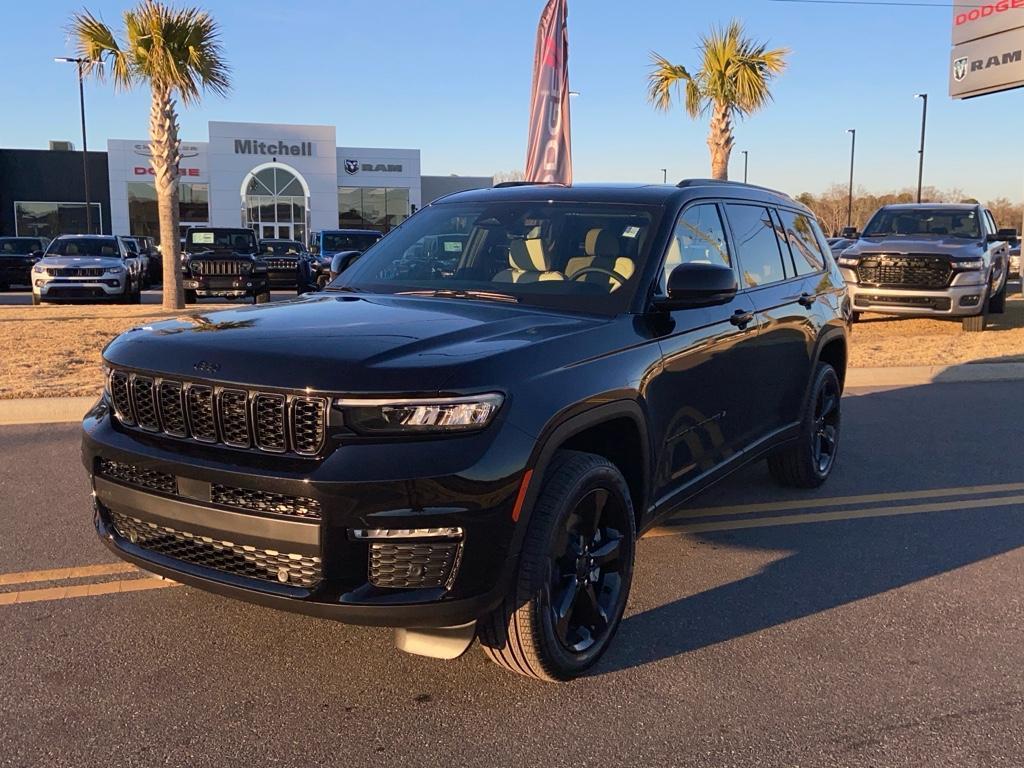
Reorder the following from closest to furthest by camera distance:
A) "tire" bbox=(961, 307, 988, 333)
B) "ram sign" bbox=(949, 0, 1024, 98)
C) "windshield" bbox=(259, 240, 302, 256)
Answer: "tire" bbox=(961, 307, 988, 333), "ram sign" bbox=(949, 0, 1024, 98), "windshield" bbox=(259, 240, 302, 256)

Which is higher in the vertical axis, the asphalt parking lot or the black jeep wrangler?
the black jeep wrangler

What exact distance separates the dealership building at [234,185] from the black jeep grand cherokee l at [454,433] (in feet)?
148

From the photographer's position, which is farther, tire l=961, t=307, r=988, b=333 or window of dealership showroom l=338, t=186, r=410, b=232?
window of dealership showroom l=338, t=186, r=410, b=232

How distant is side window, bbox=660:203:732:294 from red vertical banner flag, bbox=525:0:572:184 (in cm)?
877

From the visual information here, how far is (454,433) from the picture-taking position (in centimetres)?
286

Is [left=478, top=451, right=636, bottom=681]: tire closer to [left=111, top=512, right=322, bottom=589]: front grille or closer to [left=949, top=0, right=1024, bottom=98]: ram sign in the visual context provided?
[left=111, top=512, right=322, bottom=589]: front grille

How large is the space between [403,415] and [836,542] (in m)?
3.13

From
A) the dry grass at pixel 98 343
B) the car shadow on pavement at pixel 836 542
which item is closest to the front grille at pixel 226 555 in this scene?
the car shadow on pavement at pixel 836 542

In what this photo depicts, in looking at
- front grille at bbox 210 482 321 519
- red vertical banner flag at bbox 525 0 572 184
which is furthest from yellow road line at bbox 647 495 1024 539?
red vertical banner flag at bbox 525 0 572 184

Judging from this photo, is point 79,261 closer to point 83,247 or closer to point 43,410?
point 83,247

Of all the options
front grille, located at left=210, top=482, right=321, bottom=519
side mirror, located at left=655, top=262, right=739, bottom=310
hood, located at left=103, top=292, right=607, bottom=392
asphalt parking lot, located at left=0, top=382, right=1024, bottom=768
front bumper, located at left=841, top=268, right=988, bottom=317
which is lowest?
asphalt parking lot, located at left=0, top=382, right=1024, bottom=768

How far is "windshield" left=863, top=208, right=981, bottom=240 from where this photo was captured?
1536 centimetres

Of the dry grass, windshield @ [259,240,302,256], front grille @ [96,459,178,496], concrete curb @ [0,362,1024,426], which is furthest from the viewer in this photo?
windshield @ [259,240,302,256]

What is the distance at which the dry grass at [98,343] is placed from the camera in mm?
9430
